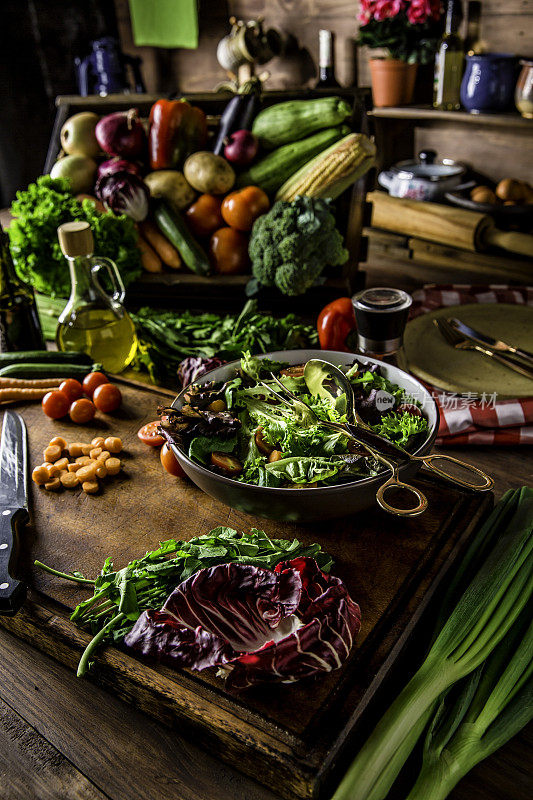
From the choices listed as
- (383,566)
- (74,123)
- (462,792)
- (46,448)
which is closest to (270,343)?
(46,448)

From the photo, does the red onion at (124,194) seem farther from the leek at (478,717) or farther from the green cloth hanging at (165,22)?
the green cloth hanging at (165,22)

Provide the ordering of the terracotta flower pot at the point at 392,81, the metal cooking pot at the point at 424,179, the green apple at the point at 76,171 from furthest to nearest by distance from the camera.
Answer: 1. the terracotta flower pot at the point at 392,81
2. the metal cooking pot at the point at 424,179
3. the green apple at the point at 76,171

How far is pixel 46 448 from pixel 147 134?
123cm

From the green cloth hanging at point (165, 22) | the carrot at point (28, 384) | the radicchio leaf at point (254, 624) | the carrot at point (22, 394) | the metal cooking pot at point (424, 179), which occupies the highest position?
the green cloth hanging at point (165, 22)

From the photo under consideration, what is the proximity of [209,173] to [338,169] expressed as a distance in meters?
0.37

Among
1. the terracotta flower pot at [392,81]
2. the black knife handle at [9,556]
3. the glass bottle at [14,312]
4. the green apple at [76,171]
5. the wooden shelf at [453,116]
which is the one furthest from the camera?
the terracotta flower pot at [392,81]

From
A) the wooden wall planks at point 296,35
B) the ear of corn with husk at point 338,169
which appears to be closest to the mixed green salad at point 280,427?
the ear of corn with husk at point 338,169

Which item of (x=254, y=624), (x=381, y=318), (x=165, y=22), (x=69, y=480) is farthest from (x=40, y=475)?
(x=165, y=22)

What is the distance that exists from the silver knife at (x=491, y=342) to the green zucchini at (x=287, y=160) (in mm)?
753

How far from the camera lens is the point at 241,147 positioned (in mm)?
1883

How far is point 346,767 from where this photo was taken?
2.20ft

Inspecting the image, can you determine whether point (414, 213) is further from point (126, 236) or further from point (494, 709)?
point (494, 709)

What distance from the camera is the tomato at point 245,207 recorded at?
1761 millimetres

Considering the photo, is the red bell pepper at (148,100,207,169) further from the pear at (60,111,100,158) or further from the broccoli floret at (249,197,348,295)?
the broccoli floret at (249,197,348,295)
